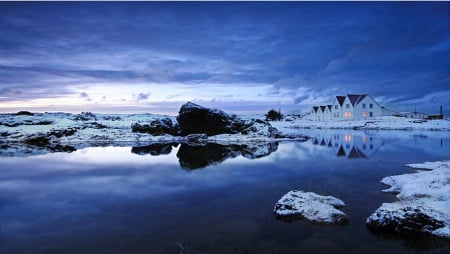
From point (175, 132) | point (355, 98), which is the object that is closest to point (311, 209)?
point (175, 132)

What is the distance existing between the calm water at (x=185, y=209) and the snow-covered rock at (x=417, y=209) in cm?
33

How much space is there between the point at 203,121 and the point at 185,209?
2461 cm

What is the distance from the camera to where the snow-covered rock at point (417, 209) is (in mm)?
5680

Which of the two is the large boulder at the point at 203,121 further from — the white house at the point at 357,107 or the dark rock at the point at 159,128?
the white house at the point at 357,107

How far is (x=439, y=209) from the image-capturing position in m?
6.46

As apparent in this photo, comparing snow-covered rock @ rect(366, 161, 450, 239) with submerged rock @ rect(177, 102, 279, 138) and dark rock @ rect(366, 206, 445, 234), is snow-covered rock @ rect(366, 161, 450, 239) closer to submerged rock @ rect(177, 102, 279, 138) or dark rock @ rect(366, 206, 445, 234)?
dark rock @ rect(366, 206, 445, 234)

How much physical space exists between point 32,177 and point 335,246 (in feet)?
38.9

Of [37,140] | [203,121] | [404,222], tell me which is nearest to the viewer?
[404,222]

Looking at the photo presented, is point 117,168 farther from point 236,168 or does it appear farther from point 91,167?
point 236,168

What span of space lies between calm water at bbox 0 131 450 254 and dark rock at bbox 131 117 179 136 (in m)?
19.3

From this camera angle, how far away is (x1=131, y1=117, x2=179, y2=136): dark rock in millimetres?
33062

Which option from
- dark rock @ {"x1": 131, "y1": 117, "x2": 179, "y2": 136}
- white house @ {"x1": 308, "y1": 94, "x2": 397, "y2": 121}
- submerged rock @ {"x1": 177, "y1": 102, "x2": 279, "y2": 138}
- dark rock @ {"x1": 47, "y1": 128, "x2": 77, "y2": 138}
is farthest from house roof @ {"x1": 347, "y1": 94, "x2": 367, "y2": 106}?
dark rock @ {"x1": 47, "y1": 128, "x2": 77, "y2": 138}

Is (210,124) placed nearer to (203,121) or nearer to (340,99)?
(203,121)

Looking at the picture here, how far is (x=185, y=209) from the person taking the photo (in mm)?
7230
